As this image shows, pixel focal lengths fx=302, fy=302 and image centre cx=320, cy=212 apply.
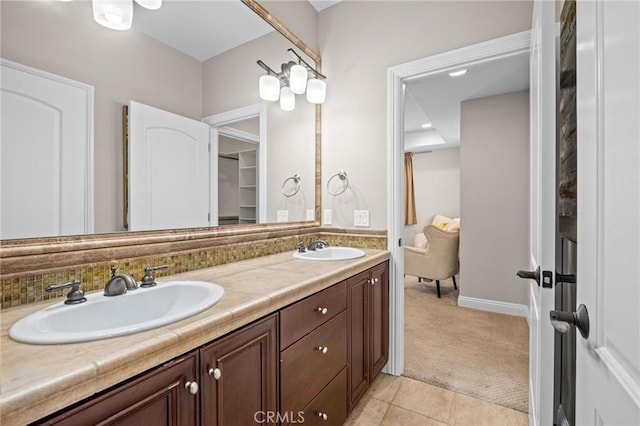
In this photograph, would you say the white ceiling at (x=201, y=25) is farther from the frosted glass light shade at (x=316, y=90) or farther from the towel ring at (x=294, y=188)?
the towel ring at (x=294, y=188)

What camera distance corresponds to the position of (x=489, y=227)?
3.34 m

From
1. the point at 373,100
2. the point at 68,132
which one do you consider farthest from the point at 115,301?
the point at 373,100

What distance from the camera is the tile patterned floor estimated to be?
1.62 meters

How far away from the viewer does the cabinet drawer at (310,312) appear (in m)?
1.09

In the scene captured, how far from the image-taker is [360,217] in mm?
2209

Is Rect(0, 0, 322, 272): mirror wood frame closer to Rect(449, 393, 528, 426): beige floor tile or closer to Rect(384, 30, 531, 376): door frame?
Rect(384, 30, 531, 376): door frame

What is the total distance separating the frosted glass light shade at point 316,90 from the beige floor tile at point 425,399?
2.05m

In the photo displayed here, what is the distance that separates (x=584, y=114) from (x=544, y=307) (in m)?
0.69

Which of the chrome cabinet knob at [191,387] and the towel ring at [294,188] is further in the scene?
the towel ring at [294,188]

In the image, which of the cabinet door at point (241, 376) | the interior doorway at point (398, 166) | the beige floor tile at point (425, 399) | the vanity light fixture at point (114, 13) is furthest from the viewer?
the interior doorway at point (398, 166)

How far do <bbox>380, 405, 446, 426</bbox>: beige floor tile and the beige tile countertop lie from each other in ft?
3.38

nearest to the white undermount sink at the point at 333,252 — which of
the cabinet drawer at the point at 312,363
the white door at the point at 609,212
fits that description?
the cabinet drawer at the point at 312,363

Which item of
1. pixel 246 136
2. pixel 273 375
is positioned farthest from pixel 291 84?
pixel 273 375

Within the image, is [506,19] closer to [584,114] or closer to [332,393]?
[584,114]
